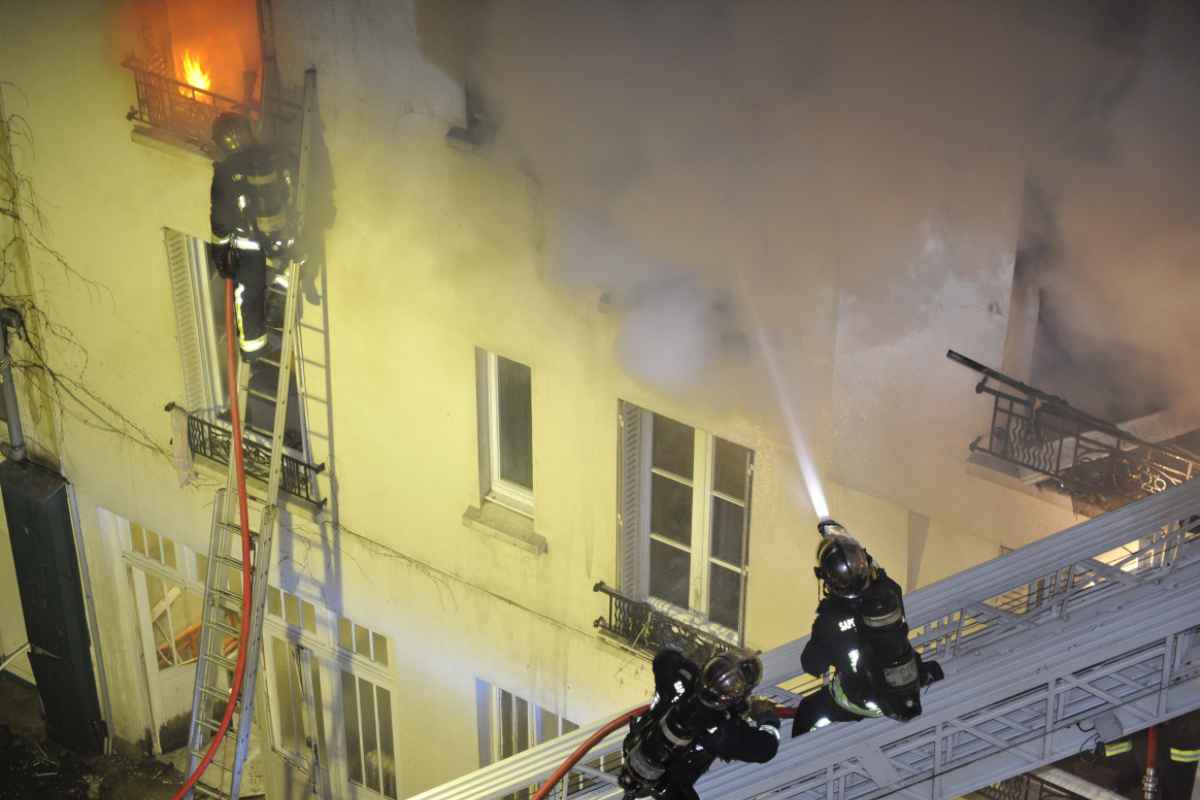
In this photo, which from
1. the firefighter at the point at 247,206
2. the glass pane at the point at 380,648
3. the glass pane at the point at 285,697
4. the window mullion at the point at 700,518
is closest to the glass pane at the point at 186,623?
the glass pane at the point at 285,697

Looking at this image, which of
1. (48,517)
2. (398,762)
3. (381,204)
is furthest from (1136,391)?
(48,517)

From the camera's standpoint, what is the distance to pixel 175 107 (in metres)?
10.6

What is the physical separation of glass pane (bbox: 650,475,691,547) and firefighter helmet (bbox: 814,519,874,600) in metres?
2.76

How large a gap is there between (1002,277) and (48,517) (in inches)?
313

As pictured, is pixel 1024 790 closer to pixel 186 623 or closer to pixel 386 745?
pixel 386 745

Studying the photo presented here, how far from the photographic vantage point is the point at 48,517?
41.4ft

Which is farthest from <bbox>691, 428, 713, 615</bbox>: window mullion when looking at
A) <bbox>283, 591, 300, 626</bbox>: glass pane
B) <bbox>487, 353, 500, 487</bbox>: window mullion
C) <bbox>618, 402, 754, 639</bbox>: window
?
<bbox>283, 591, 300, 626</bbox>: glass pane

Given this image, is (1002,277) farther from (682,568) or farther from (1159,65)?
(682,568)

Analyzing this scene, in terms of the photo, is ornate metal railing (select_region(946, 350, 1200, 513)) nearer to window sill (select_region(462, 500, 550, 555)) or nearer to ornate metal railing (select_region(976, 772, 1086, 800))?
ornate metal railing (select_region(976, 772, 1086, 800))

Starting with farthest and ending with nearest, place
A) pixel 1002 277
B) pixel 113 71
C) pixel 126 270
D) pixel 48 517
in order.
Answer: pixel 48 517 < pixel 126 270 < pixel 113 71 < pixel 1002 277

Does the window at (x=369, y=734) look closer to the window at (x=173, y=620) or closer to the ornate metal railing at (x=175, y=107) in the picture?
the window at (x=173, y=620)

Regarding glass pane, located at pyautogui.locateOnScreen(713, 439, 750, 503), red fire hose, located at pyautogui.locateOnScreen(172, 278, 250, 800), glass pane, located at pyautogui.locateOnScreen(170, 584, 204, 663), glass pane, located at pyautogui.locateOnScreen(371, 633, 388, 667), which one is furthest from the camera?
glass pane, located at pyautogui.locateOnScreen(170, 584, 204, 663)

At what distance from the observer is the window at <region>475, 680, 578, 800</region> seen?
426 inches

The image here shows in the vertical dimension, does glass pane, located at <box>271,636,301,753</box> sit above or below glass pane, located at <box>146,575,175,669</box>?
below
